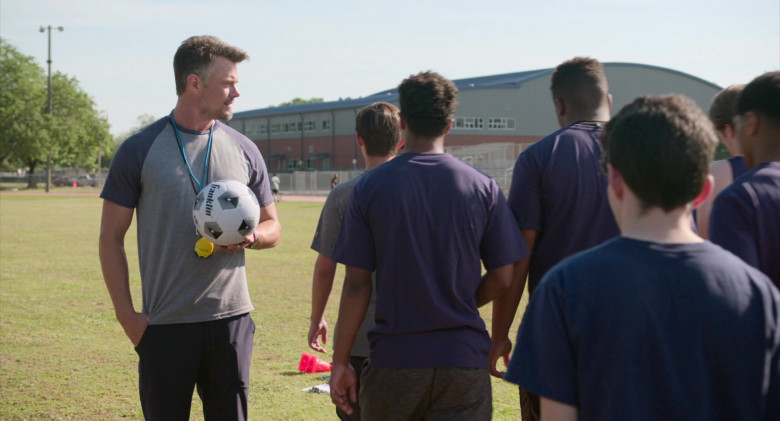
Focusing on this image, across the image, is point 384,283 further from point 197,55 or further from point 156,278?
point 197,55

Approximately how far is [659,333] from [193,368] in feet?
8.99

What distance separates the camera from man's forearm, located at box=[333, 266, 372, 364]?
11.2 ft

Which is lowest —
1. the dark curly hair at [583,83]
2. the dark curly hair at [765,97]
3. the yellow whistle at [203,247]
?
the yellow whistle at [203,247]

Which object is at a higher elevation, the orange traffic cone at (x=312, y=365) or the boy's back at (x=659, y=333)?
the boy's back at (x=659, y=333)

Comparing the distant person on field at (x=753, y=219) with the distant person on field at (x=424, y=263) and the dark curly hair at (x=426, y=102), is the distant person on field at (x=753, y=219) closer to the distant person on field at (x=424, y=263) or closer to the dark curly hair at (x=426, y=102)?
the distant person on field at (x=424, y=263)

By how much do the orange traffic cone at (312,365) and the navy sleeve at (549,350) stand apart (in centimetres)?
571

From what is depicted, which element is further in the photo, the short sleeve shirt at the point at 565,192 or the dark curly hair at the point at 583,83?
the dark curly hair at the point at 583,83

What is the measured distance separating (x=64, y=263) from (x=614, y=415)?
16184 mm

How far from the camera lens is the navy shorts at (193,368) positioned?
391 cm

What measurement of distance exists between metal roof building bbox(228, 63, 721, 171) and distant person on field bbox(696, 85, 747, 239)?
203ft

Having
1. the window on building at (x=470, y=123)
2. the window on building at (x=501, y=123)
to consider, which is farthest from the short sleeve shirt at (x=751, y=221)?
the window on building at (x=501, y=123)

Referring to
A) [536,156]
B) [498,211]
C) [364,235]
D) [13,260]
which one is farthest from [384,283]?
[13,260]

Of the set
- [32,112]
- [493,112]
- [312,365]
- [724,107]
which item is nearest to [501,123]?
[493,112]

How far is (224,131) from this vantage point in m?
4.34
